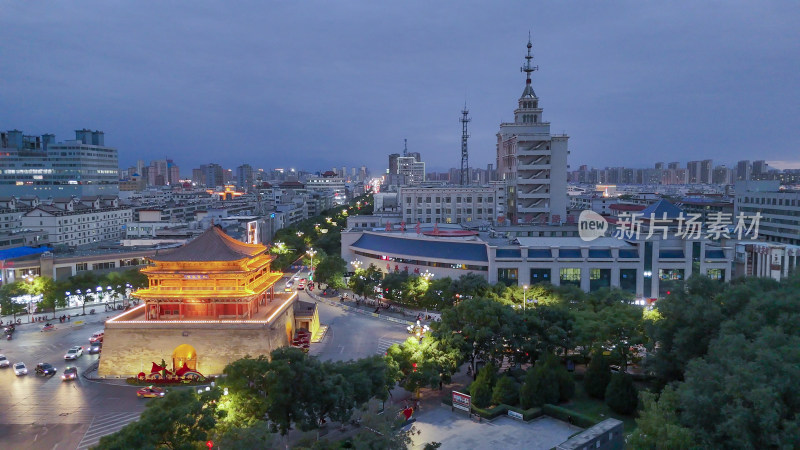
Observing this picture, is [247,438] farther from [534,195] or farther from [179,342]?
[534,195]

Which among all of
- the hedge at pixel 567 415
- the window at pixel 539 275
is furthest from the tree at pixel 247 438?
the window at pixel 539 275

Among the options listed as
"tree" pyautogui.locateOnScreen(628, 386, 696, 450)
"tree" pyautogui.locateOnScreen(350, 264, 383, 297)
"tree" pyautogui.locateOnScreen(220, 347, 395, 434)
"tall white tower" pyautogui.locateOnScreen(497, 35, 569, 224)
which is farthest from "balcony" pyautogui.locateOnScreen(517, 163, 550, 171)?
"tree" pyautogui.locateOnScreen(628, 386, 696, 450)

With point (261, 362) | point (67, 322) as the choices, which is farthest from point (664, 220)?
point (67, 322)

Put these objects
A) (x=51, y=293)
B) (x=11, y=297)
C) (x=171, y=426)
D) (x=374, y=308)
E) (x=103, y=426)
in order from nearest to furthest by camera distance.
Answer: (x=171, y=426), (x=103, y=426), (x=11, y=297), (x=51, y=293), (x=374, y=308)

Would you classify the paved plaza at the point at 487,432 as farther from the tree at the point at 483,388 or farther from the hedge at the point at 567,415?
the tree at the point at 483,388

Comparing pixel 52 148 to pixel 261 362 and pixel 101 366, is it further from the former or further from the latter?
pixel 261 362

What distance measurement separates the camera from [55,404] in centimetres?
2802

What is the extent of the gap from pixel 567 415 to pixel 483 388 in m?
4.06

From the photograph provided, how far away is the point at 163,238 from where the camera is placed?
210ft

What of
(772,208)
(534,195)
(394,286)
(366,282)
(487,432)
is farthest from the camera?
(772,208)

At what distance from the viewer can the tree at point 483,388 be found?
26.9 m

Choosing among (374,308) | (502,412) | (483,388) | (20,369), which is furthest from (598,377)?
(20,369)

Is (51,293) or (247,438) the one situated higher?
(247,438)

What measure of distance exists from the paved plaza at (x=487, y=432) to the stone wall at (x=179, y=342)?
12326 mm
